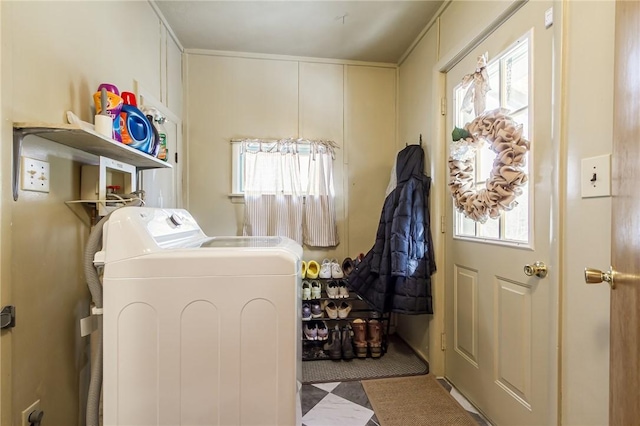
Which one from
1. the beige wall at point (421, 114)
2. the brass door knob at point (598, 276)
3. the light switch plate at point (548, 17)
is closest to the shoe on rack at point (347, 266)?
the beige wall at point (421, 114)

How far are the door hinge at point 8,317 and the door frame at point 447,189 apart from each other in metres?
1.81

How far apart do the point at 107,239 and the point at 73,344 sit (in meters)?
0.62

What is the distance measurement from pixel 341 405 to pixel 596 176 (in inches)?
63.5

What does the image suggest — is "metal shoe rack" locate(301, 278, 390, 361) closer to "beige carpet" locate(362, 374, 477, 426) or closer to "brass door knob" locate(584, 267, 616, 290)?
"beige carpet" locate(362, 374, 477, 426)

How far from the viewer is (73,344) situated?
1141mm

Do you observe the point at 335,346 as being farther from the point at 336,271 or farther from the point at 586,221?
the point at 586,221

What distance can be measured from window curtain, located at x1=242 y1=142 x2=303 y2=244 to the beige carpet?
124 centimetres

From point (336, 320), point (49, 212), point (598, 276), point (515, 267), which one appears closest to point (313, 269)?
point (336, 320)

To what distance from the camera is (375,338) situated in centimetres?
219

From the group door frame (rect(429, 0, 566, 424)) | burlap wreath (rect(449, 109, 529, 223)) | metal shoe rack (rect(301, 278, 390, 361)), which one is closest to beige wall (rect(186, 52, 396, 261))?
metal shoe rack (rect(301, 278, 390, 361))

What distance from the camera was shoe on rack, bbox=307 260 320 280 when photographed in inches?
90.0

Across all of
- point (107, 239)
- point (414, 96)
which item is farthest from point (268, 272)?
point (414, 96)

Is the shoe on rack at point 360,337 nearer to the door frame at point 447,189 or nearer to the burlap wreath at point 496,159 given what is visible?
the door frame at point 447,189

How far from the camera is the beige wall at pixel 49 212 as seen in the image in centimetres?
89
